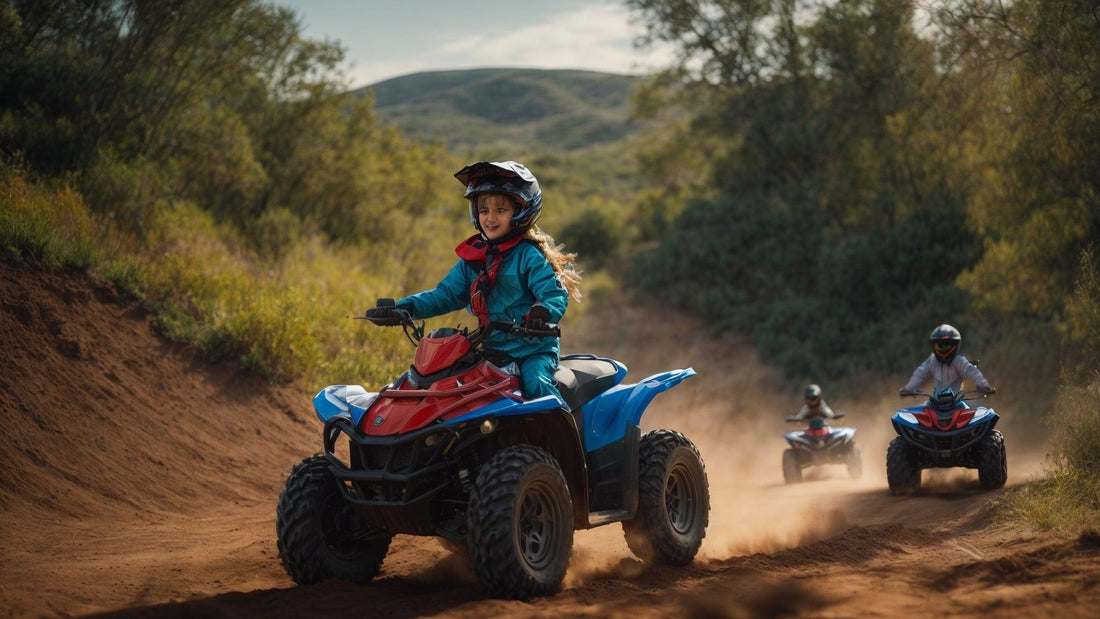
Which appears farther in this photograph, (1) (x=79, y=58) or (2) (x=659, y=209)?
(2) (x=659, y=209)

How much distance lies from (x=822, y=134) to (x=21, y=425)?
77.9ft

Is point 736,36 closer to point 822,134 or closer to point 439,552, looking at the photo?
point 822,134

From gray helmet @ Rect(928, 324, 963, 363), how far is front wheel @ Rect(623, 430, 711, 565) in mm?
5171

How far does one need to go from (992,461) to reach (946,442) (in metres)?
0.53

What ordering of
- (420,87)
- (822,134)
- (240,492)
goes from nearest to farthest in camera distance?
(240,492) < (822,134) < (420,87)

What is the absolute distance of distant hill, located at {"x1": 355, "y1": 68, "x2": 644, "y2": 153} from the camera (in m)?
88.4

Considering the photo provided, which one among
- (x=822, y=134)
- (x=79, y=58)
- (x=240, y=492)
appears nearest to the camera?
(x=240, y=492)

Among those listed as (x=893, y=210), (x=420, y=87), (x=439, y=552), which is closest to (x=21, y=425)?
(x=439, y=552)

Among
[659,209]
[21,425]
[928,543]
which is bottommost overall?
[928,543]

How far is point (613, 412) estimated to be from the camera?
8.02m

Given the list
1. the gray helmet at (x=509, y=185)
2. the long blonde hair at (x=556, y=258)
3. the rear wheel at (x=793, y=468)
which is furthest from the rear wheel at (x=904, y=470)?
the gray helmet at (x=509, y=185)

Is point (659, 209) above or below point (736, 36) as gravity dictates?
below

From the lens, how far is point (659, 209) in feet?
113

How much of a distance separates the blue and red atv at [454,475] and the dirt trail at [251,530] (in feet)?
0.93
